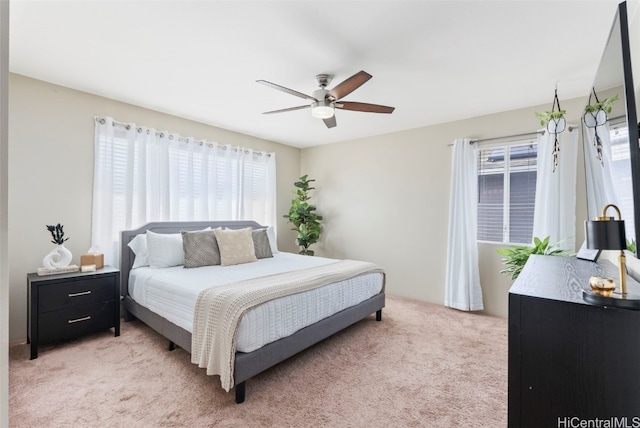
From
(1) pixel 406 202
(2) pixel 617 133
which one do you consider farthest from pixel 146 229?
(2) pixel 617 133

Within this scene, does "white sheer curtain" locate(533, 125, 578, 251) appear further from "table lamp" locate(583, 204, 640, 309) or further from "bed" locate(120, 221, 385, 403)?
"table lamp" locate(583, 204, 640, 309)

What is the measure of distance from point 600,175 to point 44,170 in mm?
4618

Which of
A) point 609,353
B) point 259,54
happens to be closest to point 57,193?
point 259,54

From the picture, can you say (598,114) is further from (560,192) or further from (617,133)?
(560,192)

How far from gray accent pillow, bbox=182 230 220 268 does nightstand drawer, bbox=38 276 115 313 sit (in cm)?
72

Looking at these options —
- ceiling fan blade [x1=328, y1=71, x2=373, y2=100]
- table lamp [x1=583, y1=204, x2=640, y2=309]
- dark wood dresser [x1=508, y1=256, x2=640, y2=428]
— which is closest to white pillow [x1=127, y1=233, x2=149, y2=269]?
ceiling fan blade [x1=328, y1=71, x2=373, y2=100]

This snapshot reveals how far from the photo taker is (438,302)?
3994 mm

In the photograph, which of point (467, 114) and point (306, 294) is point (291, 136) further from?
point (306, 294)

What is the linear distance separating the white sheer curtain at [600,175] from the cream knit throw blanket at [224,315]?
206 cm

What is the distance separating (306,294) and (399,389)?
Result: 3.20 feet

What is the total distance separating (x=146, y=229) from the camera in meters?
3.41

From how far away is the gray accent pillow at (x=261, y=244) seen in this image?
12.5ft

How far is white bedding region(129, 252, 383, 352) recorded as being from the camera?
2.02 m

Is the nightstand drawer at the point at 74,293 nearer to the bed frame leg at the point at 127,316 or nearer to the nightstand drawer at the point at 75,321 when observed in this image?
the nightstand drawer at the point at 75,321
